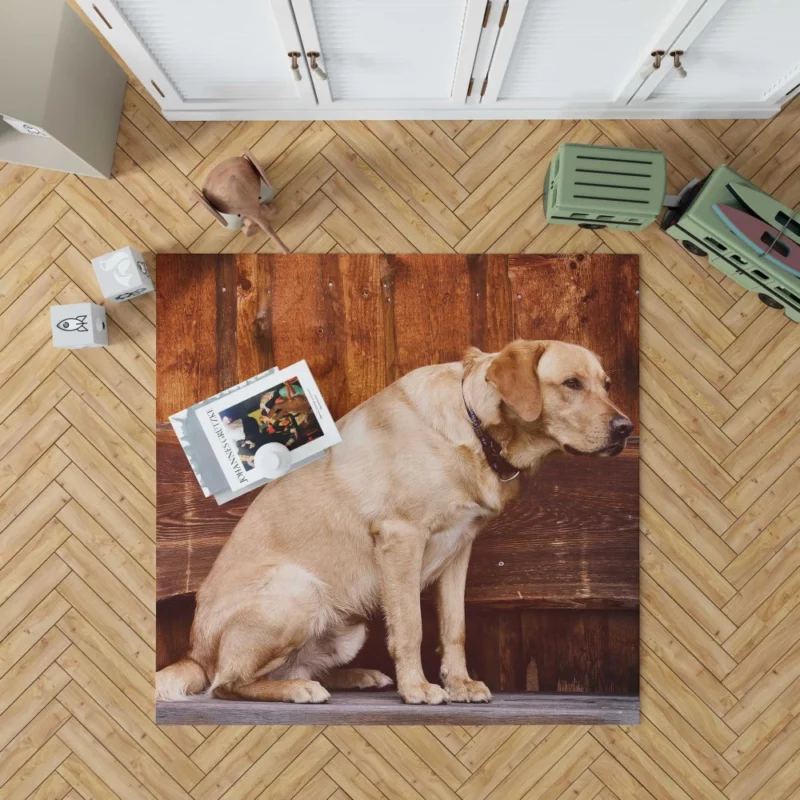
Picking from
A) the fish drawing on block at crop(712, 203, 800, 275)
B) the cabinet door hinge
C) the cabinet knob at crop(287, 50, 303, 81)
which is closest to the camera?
the cabinet door hinge

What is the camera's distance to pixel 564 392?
200 centimetres

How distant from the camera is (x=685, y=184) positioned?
2.21 m

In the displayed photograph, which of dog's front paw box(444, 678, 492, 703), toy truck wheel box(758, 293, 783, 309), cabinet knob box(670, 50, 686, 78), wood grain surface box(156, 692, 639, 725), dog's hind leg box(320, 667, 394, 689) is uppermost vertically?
cabinet knob box(670, 50, 686, 78)

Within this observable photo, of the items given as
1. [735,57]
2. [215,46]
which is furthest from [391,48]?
[735,57]

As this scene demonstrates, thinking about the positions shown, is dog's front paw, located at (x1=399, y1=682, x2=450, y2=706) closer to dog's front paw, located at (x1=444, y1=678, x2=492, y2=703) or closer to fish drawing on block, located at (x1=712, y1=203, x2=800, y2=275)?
dog's front paw, located at (x1=444, y1=678, x2=492, y2=703)

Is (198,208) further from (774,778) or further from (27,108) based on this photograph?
(774,778)

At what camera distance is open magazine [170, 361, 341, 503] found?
2088mm

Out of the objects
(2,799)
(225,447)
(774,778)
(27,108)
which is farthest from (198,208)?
(774,778)

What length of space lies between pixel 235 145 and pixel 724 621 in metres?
2.40

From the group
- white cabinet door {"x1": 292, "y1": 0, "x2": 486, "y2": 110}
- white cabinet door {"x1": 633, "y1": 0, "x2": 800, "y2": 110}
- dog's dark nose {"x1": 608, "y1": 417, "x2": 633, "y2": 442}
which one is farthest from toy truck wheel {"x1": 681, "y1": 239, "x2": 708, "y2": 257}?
white cabinet door {"x1": 292, "y1": 0, "x2": 486, "y2": 110}

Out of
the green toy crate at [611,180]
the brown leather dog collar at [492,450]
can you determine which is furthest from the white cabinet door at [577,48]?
the brown leather dog collar at [492,450]

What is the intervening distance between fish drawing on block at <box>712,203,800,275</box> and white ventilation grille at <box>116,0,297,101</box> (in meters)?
1.46

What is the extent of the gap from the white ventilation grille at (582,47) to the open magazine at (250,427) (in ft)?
3.90

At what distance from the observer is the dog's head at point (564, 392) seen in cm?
197
